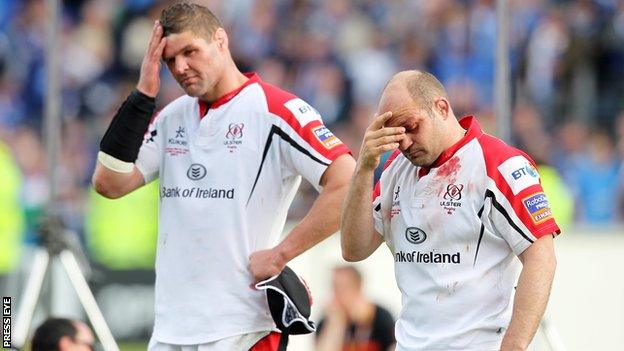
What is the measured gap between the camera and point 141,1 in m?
15.2

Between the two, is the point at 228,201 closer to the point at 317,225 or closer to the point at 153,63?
the point at 317,225

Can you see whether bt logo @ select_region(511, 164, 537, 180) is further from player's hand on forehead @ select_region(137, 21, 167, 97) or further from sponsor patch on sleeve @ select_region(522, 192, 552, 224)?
player's hand on forehead @ select_region(137, 21, 167, 97)

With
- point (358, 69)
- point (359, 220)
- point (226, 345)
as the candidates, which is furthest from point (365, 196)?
point (358, 69)

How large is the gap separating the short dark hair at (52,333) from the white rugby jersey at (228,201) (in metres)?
0.58

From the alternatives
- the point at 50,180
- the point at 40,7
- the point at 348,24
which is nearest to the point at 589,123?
the point at 348,24

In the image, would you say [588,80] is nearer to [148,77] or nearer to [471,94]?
[471,94]

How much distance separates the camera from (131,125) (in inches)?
231

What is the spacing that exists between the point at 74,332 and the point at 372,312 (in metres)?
3.97

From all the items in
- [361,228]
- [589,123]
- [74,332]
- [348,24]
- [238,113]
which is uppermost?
[348,24]

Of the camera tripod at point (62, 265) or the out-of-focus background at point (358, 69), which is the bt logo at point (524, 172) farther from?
the out-of-focus background at point (358, 69)

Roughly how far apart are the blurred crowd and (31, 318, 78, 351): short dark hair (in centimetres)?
724

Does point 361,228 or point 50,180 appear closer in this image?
point 361,228

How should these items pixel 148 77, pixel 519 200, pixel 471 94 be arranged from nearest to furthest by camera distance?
pixel 519 200
pixel 148 77
pixel 471 94

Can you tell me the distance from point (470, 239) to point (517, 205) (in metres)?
0.23
